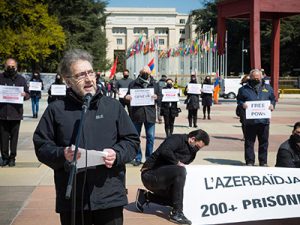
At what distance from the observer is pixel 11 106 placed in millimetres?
9141

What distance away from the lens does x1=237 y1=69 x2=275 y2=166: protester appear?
958 centimetres

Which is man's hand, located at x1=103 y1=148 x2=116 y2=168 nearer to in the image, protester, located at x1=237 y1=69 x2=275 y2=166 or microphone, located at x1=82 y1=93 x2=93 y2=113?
microphone, located at x1=82 y1=93 x2=93 y2=113

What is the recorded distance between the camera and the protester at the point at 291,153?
6.14m

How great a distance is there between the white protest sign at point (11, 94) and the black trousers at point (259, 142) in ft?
14.3

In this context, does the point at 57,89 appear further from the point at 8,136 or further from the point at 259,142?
the point at 259,142

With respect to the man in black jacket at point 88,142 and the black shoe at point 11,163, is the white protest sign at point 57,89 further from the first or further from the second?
the man in black jacket at point 88,142

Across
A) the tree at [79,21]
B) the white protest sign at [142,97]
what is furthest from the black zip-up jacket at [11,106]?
the tree at [79,21]

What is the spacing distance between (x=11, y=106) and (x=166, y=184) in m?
4.29

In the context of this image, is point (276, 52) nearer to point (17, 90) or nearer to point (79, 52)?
point (17, 90)

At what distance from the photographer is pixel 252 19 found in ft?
93.6

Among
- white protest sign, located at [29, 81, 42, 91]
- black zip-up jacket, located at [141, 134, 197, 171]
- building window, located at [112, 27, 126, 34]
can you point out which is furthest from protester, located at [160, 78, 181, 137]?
building window, located at [112, 27, 126, 34]

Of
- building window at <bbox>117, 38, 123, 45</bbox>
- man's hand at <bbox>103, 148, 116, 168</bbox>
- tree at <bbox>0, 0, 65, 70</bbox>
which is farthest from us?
building window at <bbox>117, 38, 123, 45</bbox>

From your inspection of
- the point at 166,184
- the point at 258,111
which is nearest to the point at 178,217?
the point at 166,184

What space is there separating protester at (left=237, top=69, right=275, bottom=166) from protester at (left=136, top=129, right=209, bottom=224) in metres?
3.68
